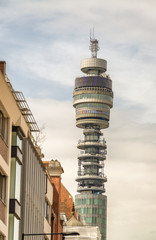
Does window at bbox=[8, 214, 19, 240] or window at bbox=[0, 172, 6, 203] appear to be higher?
window at bbox=[0, 172, 6, 203]

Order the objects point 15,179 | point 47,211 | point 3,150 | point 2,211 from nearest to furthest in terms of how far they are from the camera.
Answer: point 2,211 < point 3,150 < point 15,179 < point 47,211

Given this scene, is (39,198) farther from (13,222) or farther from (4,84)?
(4,84)

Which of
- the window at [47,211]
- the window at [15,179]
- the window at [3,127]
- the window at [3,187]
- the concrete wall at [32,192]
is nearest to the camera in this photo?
the window at [3,187]

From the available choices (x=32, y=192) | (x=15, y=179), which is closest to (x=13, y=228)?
(x=15, y=179)

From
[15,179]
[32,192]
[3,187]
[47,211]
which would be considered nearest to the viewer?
[3,187]

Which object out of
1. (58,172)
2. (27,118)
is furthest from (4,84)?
(58,172)

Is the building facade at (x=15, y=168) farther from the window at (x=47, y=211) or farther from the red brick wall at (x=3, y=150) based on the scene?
the window at (x=47, y=211)

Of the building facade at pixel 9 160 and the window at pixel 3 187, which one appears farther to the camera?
the window at pixel 3 187

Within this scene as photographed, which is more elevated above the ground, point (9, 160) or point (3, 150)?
point (3, 150)

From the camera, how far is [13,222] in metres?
43.9

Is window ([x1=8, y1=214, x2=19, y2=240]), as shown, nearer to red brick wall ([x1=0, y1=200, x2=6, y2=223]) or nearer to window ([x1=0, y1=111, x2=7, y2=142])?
red brick wall ([x1=0, y1=200, x2=6, y2=223])

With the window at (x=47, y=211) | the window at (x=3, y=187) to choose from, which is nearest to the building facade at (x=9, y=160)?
the window at (x=3, y=187)

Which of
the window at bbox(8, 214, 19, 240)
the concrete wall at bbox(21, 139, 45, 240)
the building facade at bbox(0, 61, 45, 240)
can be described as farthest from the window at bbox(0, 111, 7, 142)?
the concrete wall at bbox(21, 139, 45, 240)

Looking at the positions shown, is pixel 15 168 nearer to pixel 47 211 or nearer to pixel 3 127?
pixel 3 127
